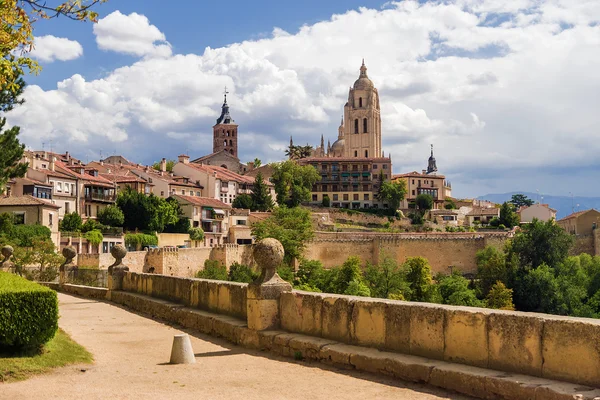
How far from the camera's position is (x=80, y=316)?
16078 mm

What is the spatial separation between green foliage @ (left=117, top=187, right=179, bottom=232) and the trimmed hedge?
58235 millimetres

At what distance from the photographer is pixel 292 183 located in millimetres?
100938

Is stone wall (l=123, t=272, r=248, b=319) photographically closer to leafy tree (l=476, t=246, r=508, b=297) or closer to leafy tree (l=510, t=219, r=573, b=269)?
leafy tree (l=476, t=246, r=508, b=297)

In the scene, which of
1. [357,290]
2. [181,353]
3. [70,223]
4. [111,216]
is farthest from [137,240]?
[181,353]

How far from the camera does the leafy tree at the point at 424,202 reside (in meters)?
112

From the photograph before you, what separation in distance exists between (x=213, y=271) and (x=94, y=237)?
441 inches

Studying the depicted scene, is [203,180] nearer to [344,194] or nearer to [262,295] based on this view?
[344,194]

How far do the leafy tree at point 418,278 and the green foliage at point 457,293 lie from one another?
1973mm

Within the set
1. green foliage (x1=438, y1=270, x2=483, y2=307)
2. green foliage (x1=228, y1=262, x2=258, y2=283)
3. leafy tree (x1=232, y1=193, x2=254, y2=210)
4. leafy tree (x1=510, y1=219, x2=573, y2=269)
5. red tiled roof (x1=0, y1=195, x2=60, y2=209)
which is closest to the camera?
red tiled roof (x1=0, y1=195, x2=60, y2=209)

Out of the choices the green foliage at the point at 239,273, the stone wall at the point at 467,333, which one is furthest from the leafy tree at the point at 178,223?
the stone wall at the point at 467,333

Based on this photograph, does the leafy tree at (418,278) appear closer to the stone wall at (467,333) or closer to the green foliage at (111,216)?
the green foliage at (111,216)

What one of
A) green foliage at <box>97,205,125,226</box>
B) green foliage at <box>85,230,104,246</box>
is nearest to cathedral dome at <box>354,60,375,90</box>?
→ green foliage at <box>97,205,125,226</box>

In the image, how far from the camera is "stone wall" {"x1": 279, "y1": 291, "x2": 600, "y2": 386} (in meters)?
6.67

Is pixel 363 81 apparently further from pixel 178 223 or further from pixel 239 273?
pixel 239 273
